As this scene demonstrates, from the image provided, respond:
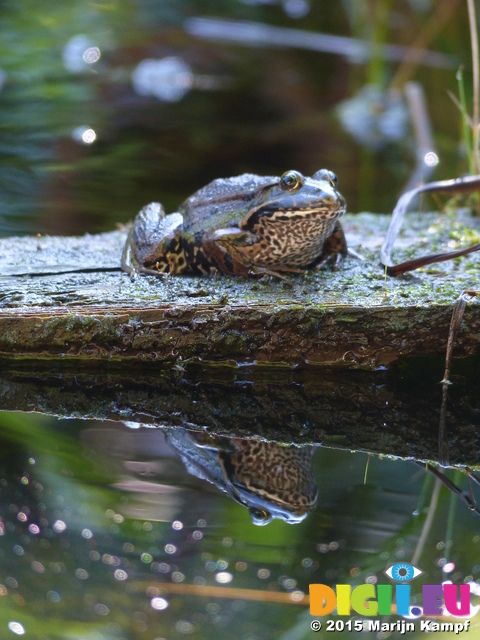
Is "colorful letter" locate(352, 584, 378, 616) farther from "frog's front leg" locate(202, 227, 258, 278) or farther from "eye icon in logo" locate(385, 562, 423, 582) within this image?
"frog's front leg" locate(202, 227, 258, 278)

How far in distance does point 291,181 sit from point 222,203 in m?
0.45

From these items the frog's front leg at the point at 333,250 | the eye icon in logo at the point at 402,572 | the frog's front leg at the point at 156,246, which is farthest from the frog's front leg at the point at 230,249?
the eye icon in logo at the point at 402,572

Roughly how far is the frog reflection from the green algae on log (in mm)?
618

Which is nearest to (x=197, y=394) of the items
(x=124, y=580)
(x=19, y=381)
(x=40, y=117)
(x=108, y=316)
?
(x=108, y=316)

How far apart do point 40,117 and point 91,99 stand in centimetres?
178

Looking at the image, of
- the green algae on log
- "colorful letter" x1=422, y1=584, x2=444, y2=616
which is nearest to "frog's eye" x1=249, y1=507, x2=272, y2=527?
"colorful letter" x1=422, y1=584, x2=444, y2=616

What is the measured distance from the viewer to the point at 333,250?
157 inches

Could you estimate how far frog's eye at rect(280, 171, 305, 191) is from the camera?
352 cm

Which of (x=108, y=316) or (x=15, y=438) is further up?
(x=108, y=316)

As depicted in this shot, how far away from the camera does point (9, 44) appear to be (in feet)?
41.2

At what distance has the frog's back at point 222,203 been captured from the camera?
3.73 m

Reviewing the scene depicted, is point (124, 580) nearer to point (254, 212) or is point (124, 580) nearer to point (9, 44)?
point (254, 212)

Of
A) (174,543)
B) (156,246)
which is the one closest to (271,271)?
(156,246)

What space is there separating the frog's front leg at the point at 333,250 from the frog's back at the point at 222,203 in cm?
52
